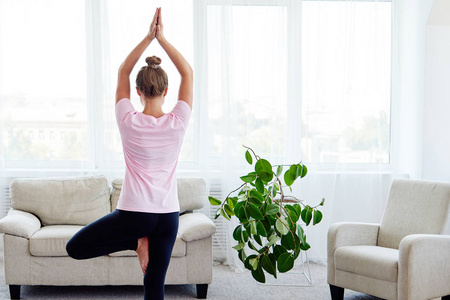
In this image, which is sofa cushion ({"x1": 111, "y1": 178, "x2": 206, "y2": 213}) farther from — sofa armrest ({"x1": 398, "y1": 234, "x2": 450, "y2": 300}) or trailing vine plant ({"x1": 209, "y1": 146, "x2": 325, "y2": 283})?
sofa armrest ({"x1": 398, "y1": 234, "x2": 450, "y2": 300})

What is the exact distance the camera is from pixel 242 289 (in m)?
3.99

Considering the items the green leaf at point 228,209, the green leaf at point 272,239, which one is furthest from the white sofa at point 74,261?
the green leaf at point 272,239

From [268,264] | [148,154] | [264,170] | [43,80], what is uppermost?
[43,80]

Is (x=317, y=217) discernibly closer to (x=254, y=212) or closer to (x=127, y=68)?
(x=254, y=212)

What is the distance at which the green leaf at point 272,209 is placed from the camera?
3.63m

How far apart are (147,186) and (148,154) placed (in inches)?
5.2

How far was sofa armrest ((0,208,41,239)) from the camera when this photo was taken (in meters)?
3.62

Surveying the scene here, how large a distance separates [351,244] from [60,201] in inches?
84.5

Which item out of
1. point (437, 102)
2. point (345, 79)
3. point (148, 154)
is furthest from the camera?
point (345, 79)

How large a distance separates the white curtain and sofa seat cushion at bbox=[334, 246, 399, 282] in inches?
46.1

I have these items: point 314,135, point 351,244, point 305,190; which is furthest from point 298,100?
point 351,244

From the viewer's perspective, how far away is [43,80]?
15.7ft

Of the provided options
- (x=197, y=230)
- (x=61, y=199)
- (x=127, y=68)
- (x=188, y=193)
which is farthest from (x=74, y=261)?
(x=127, y=68)

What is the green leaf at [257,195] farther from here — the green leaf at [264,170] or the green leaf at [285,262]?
the green leaf at [285,262]
